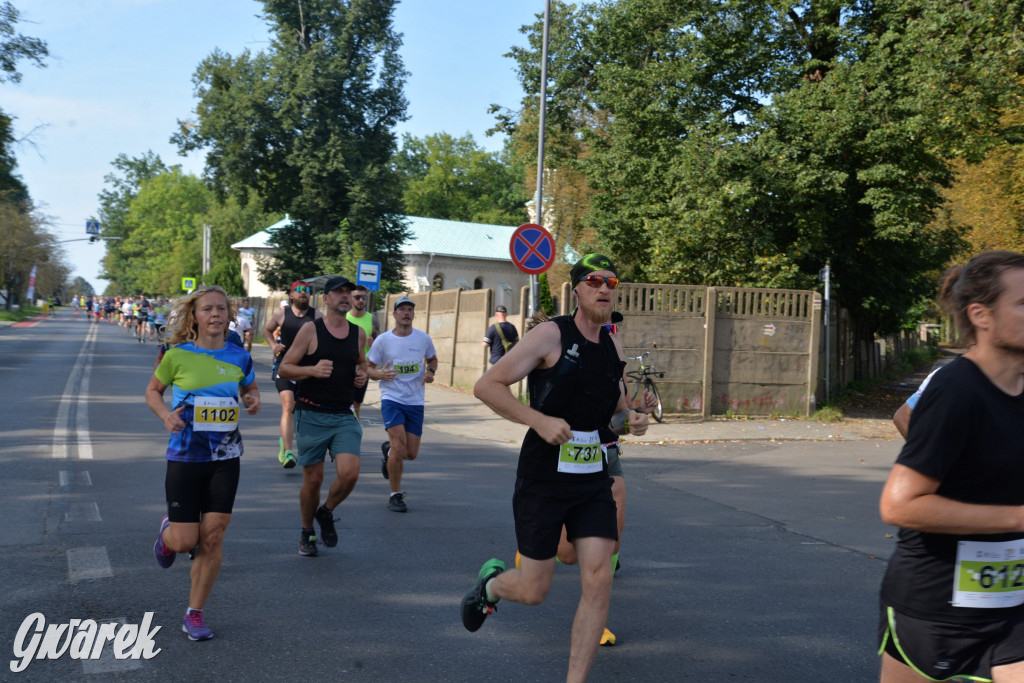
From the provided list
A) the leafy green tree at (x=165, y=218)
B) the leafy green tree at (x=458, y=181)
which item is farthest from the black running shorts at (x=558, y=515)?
the leafy green tree at (x=165, y=218)

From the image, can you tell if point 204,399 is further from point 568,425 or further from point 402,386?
point 402,386

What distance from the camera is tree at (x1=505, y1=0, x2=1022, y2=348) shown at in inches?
654

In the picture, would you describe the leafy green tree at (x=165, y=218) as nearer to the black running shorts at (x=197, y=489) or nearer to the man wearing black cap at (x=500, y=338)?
the man wearing black cap at (x=500, y=338)

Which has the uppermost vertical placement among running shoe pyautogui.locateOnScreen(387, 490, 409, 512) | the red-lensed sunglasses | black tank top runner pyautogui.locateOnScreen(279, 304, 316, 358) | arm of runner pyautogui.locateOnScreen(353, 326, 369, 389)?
the red-lensed sunglasses

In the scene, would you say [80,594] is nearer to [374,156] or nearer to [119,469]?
[119,469]

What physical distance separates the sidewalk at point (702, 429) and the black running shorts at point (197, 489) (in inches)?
356

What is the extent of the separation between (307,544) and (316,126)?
131ft

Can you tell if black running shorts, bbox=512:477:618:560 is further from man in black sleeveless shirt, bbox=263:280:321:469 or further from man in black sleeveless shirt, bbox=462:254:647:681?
man in black sleeveless shirt, bbox=263:280:321:469

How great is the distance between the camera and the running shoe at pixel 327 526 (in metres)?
6.55

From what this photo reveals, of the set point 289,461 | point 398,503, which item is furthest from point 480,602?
point 289,461

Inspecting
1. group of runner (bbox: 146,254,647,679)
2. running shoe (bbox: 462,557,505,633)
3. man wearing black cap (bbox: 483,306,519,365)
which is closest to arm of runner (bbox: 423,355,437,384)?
group of runner (bbox: 146,254,647,679)

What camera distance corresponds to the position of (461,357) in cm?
2202

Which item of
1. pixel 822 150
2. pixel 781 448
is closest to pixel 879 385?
pixel 822 150

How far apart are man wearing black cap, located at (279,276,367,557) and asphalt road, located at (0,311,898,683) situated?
347mm
